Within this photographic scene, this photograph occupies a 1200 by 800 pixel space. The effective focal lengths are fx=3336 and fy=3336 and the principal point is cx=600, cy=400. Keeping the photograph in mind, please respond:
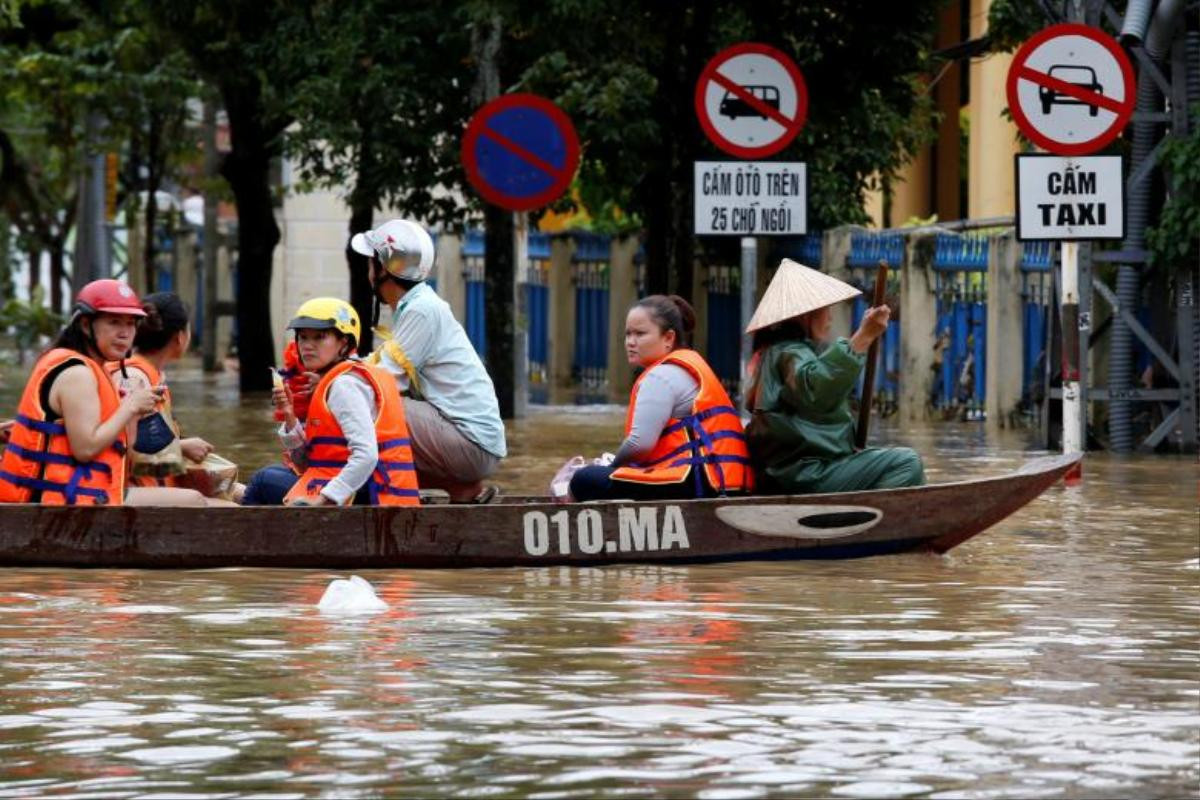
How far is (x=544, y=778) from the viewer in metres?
8.03

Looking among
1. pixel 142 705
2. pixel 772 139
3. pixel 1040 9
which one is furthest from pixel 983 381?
pixel 142 705

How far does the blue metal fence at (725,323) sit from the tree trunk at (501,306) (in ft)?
9.52

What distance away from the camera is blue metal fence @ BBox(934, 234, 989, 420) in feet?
87.2

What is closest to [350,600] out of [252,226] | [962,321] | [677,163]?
[677,163]

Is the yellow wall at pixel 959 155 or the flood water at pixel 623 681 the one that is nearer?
the flood water at pixel 623 681

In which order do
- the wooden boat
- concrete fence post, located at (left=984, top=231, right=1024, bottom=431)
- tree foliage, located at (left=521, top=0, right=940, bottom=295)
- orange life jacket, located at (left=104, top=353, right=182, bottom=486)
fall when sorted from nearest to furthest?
the wooden boat, orange life jacket, located at (left=104, top=353, right=182, bottom=486), tree foliage, located at (left=521, top=0, right=940, bottom=295), concrete fence post, located at (left=984, top=231, right=1024, bottom=431)

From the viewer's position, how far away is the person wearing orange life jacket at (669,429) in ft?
45.0

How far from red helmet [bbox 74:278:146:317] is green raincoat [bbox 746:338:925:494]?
8.74ft

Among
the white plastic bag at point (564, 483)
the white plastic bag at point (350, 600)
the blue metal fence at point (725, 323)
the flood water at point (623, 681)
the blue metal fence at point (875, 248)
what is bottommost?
the flood water at point (623, 681)

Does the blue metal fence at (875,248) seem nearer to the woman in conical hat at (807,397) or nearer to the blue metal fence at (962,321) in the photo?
the blue metal fence at (962,321)

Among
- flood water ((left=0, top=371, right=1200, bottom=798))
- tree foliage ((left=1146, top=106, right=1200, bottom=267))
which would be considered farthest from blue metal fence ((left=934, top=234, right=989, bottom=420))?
flood water ((left=0, top=371, right=1200, bottom=798))

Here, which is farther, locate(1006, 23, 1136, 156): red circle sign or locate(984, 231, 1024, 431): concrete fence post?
locate(984, 231, 1024, 431): concrete fence post

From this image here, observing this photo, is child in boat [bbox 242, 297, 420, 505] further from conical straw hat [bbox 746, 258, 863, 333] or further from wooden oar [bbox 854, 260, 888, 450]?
wooden oar [bbox 854, 260, 888, 450]

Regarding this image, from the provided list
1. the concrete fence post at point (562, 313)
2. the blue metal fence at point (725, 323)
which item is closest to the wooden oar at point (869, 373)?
the blue metal fence at point (725, 323)
